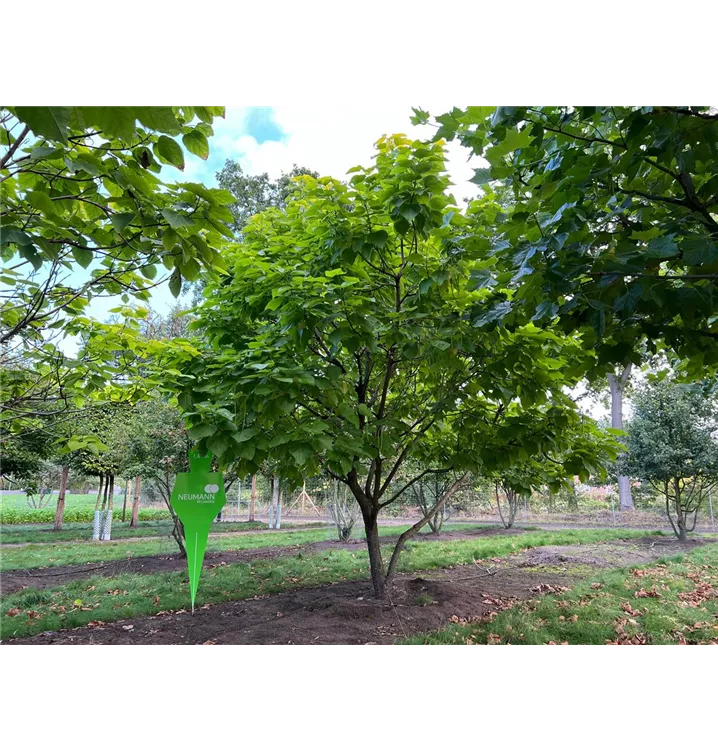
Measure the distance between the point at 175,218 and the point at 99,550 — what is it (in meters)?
5.98

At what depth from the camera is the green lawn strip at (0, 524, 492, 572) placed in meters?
5.24

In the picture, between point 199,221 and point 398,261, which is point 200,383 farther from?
point 199,221

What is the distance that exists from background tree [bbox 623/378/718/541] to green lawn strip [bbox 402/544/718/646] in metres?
1.83

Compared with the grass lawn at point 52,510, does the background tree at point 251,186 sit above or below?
above

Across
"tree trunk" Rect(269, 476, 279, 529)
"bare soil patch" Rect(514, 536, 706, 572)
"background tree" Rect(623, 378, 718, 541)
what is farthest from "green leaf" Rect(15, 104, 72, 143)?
"tree trunk" Rect(269, 476, 279, 529)

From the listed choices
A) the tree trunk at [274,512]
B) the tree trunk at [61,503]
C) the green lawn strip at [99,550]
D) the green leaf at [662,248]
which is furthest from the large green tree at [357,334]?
the tree trunk at [274,512]

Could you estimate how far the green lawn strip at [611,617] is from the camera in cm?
273

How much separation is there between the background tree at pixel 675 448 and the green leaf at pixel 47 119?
6.79m

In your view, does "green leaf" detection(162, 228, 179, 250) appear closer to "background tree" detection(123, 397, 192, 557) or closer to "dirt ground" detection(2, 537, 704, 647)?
"dirt ground" detection(2, 537, 704, 647)

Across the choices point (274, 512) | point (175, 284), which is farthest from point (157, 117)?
point (274, 512)

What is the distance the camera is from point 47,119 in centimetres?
59

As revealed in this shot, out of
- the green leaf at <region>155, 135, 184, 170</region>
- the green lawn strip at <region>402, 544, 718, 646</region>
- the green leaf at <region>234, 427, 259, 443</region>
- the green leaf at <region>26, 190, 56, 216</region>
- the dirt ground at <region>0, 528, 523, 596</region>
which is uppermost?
the green leaf at <region>155, 135, 184, 170</region>

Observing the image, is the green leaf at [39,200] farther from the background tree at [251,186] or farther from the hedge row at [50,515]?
the background tree at [251,186]
